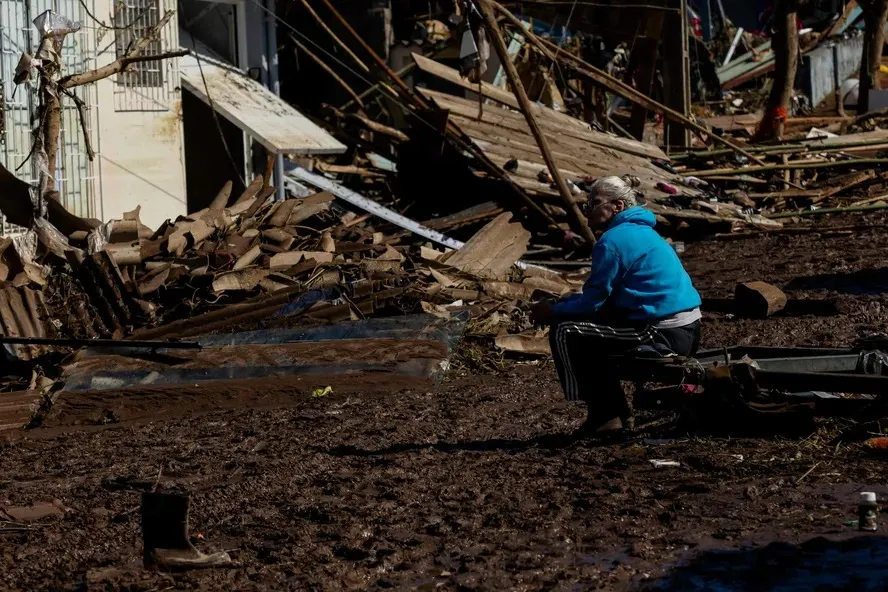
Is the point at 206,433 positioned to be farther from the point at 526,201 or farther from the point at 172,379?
the point at 526,201

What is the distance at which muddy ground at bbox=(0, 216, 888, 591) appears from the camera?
17.3 feet

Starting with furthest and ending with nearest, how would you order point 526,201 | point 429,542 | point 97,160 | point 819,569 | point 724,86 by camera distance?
point 724,86
point 526,201
point 97,160
point 429,542
point 819,569

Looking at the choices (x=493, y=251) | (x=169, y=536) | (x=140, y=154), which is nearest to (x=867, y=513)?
Result: (x=169, y=536)

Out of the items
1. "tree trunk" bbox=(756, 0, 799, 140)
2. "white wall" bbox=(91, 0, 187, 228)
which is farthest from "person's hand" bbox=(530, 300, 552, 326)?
"tree trunk" bbox=(756, 0, 799, 140)

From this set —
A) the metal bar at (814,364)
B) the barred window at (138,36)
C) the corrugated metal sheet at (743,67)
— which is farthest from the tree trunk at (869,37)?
the metal bar at (814,364)

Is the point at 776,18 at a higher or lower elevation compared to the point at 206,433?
higher

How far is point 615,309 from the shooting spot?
289 inches

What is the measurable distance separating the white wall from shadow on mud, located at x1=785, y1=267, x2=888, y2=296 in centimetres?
735

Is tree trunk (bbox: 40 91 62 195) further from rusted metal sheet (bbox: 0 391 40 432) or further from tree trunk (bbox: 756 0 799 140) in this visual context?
tree trunk (bbox: 756 0 799 140)

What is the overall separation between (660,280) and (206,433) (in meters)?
3.30

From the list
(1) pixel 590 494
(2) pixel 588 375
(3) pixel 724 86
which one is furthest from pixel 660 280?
(3) pixel 724 86

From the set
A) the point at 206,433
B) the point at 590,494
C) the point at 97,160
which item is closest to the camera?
the point at 590,494

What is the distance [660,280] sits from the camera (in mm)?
7238

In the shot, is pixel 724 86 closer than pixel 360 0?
No
